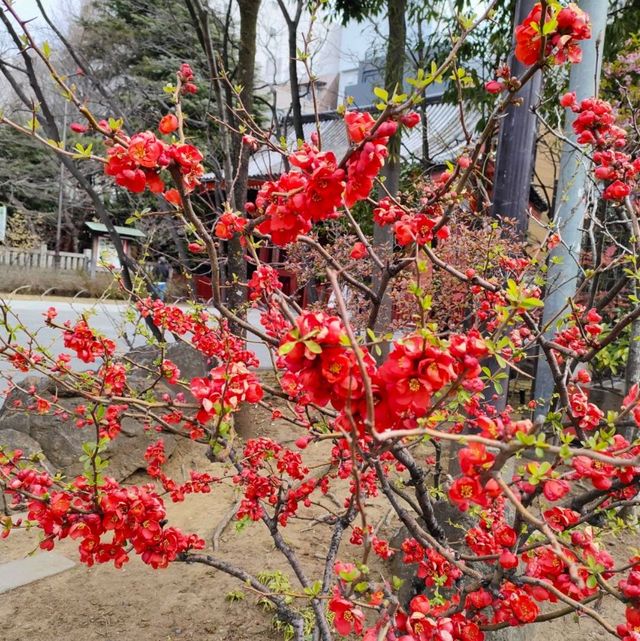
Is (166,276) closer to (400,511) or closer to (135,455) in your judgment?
(135,455)

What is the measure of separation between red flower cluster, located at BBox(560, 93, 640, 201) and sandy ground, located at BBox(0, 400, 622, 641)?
71.9 inches

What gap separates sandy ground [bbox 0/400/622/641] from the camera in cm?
240

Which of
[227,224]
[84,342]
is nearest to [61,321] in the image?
[84,342]

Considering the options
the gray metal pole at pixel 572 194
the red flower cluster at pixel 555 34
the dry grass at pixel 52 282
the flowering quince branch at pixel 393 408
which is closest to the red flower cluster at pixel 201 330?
the flowering quince branch at pixel 393 408

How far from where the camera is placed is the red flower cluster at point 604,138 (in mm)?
1769

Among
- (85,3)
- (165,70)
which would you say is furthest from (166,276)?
(85,3)

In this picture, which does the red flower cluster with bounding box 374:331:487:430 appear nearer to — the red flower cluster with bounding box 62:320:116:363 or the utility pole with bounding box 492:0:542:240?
the red flower cluster with bounding box 62:320:116:363

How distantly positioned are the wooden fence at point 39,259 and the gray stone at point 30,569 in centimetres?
1723

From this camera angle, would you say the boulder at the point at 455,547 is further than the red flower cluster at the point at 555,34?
Yes

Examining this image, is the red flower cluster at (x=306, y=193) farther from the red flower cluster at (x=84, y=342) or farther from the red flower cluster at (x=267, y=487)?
the red flower cluster at (x=267, y=487)

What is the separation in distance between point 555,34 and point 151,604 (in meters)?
2.86

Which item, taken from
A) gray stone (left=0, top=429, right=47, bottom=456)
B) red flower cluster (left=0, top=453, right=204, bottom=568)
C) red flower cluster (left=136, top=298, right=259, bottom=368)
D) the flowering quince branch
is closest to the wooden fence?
gray stone (left=0, top=429, right=47, bottom=456)

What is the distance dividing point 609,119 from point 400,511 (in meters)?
1.49

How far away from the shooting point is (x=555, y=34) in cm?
112
